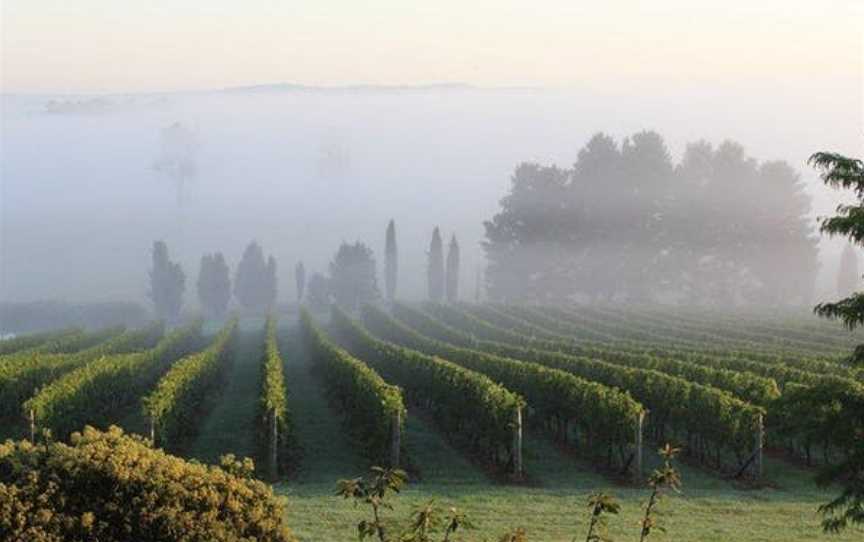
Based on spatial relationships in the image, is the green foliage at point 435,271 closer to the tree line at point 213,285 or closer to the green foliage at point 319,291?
the green foliage at point 319,291

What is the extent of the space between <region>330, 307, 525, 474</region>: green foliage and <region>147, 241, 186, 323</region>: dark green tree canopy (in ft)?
273

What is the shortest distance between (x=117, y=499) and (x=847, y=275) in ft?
401

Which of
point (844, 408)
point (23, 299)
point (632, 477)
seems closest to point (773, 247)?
point (632, 477)

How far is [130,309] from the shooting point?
122562 millimetres

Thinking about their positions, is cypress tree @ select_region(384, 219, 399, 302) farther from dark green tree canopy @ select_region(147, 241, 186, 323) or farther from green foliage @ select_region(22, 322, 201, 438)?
green foliage @ select_region(22, 322, 201, 438)

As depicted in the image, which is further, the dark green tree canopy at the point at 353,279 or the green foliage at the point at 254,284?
the green foliage at the point at 254,284

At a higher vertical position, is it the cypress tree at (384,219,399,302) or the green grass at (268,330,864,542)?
the cypress tree at (384,219,399,302)

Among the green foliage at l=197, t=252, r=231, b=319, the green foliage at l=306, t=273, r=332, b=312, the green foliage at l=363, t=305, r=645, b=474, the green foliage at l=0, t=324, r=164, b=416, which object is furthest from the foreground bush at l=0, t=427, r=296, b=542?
the green foliage at l=306, t=273, r=332, b=312

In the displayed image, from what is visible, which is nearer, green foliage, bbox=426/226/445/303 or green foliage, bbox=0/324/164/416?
green foliage, bbox=0/324/164/416

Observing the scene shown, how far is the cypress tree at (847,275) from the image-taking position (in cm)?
12281

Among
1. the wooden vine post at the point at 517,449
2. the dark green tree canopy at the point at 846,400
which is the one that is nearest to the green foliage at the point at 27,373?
the wooden vine post at the point at 517,449

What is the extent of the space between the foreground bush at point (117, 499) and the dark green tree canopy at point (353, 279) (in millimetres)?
119921

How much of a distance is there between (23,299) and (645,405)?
16707 cm

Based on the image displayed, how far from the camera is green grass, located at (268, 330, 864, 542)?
19.5m
